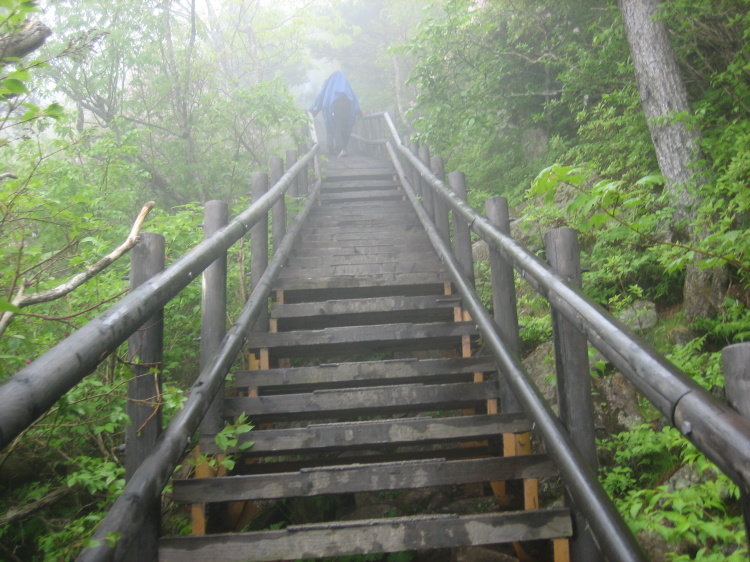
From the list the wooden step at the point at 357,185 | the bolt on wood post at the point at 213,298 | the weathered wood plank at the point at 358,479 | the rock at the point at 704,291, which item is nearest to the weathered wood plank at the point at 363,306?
the bolt on wood post at the point at 213,298

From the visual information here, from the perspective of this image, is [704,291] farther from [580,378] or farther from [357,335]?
[357,335]

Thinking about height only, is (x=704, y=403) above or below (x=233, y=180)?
below

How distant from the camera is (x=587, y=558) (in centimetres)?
211

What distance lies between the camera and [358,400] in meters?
3.09

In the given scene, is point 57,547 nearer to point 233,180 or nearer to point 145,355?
point 145,355

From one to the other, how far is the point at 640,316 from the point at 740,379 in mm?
3214

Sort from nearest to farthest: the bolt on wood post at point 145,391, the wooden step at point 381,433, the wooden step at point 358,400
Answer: the bolt on wood post at point 145,391, the wooden step at point 381,433, the wooden step at point 358,400

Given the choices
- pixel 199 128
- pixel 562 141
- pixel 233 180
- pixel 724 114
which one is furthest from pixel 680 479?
pixel 199 128

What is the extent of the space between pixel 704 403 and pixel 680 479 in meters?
1.71

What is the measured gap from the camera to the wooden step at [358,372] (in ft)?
11.0

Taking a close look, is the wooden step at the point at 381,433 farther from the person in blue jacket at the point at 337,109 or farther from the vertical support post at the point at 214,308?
the person in blue jacket at the point at 337,109

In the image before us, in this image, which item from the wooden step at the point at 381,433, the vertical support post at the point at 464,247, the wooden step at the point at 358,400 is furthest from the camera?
the vertical support post at the point at 464,247

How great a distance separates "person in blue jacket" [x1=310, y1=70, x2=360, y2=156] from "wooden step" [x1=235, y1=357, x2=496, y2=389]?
35.9ft

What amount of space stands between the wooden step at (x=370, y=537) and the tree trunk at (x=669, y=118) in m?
2.37
